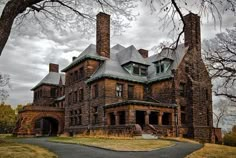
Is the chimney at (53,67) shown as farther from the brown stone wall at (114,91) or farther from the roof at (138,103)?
the roof at (138,103)

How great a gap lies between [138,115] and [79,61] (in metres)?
10.8

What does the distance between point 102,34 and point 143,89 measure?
897cm

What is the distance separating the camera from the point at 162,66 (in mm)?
36781

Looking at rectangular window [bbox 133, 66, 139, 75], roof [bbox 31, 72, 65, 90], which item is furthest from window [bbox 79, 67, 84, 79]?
roof [bbox 31, 72, 65, 90]

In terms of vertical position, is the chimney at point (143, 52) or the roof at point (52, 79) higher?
the chimney at point (143, 52)

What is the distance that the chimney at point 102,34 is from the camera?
3769 cm

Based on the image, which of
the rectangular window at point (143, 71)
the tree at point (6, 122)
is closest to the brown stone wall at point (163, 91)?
the rectangular window at point (143, 71)

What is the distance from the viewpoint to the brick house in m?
34.0

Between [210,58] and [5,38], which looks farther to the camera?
[210,58]

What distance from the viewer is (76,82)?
40.7 metres

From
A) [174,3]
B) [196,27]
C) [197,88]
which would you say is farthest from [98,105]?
[174,3]

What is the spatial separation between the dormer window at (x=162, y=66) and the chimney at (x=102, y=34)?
7.05 m

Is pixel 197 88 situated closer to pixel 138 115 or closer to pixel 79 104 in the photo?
pixel 138 115

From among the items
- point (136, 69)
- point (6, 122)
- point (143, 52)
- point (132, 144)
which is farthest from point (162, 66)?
point (6, 122)
